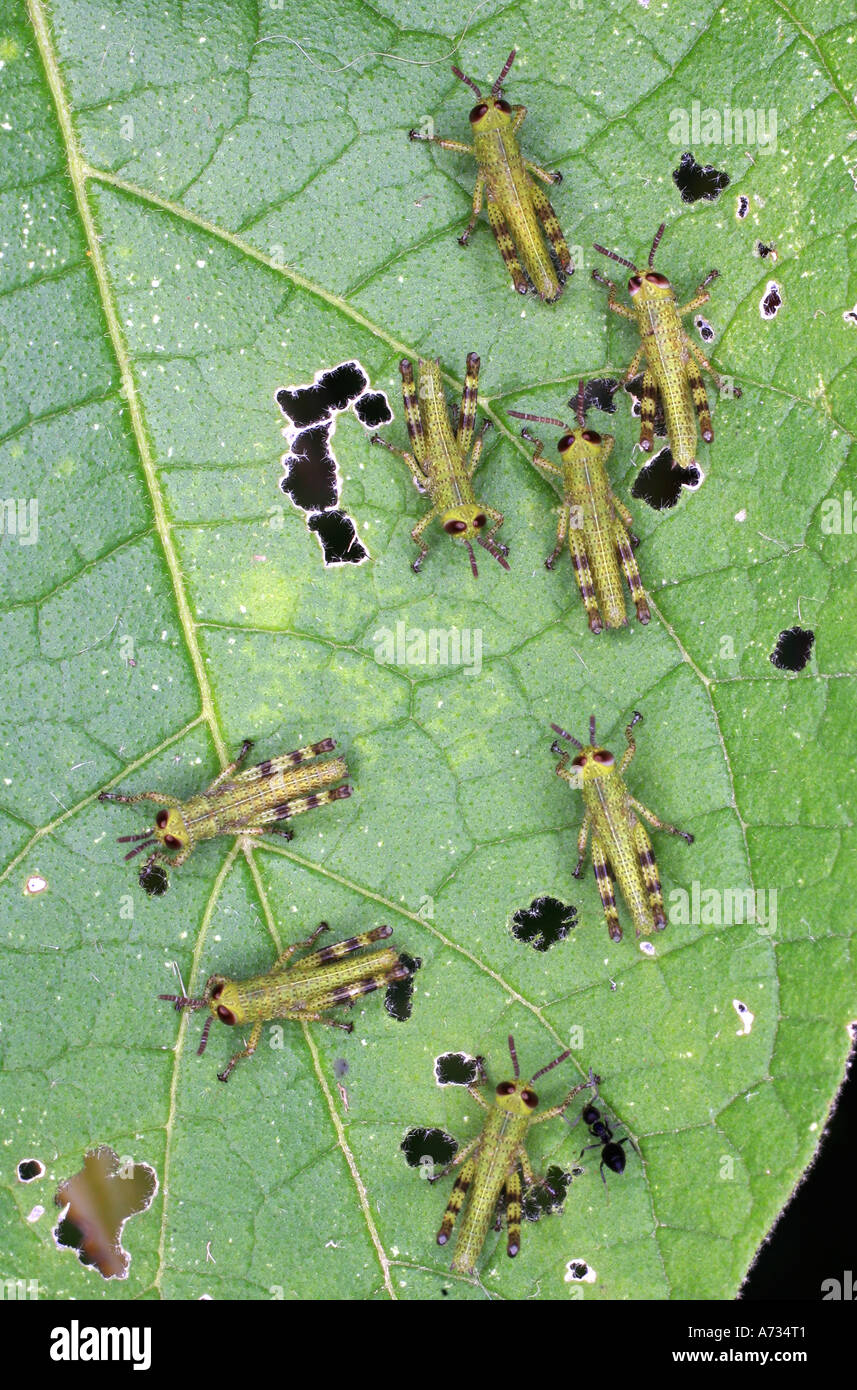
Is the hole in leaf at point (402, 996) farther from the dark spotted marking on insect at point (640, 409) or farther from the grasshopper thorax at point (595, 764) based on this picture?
the dark spotted marking on insect at point (640, 409)

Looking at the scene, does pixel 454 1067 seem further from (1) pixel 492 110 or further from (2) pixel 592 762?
(1) pixel 492 110

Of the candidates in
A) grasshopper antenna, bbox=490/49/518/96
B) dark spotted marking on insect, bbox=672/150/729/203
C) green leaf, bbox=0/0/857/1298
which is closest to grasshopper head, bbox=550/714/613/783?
green leaf, bbox=0/0/857/1298

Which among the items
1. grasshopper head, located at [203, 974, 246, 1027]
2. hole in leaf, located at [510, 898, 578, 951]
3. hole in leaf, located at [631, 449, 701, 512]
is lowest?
grasshopper head, located at [203, 974, 246, 1027]

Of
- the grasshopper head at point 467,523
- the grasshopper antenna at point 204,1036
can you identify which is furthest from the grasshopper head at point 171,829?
the grasshopper head at point 467,523

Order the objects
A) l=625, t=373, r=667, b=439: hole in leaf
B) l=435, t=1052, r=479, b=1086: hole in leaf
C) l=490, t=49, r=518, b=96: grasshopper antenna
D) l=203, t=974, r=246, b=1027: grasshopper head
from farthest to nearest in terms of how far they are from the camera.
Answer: l=435, t=1052, r=479, b=1086: hole in leaf, l=625, t=373, r=667, b=439: hole in leaf, l=203, t=974, r=246, b=1027: grasshopper head, l=490, t=49, r=518, b=96: grasshopper antenna

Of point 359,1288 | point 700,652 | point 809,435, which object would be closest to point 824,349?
point 809,435

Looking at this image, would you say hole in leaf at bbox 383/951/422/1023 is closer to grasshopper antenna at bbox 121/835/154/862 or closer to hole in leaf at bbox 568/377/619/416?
grasshopper antenna at bbox 121/835/154/862

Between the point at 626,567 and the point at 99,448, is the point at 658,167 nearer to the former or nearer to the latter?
the point at 626,567
